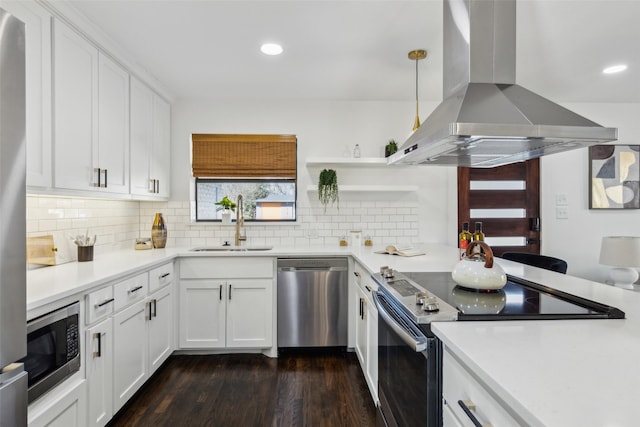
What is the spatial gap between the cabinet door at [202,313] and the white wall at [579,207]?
3295 millimetres

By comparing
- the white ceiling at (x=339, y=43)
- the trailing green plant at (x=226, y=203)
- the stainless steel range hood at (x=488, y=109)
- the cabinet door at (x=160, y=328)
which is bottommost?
the cabinet door at (x=160, y=328)

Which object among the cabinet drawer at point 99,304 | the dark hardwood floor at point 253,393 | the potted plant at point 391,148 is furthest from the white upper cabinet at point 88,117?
the potted plant at point 391,148

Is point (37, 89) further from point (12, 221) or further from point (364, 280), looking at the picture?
point (364, 280)

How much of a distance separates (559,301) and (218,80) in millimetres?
2926

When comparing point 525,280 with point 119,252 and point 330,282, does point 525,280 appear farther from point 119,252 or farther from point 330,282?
point 119,252

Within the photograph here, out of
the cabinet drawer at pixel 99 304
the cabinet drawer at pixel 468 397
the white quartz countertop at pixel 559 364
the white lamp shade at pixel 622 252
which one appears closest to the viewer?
the white quartz countertop at pixel 559 364

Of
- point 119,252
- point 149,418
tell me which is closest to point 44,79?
point 119,252

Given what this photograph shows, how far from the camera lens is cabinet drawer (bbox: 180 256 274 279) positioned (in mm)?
3094

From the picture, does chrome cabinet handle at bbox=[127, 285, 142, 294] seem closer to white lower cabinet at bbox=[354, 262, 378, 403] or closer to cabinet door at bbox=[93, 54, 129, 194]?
cabinet door at bbox=[93, 54, 129, 194]

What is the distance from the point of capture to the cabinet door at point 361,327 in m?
2.51

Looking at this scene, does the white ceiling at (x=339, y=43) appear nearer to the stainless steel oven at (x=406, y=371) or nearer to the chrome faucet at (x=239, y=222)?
the chrome faucet at (x=239, y=222)

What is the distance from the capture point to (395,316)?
59.2 inches

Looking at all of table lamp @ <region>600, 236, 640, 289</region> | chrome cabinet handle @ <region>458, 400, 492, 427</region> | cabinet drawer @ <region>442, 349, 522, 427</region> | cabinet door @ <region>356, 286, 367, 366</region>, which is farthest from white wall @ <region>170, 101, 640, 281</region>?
chrome cabinet handle @ <region>458, 400, 492, 427</region>

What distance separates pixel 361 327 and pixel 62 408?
180 cm
